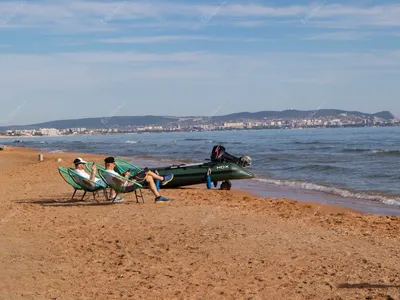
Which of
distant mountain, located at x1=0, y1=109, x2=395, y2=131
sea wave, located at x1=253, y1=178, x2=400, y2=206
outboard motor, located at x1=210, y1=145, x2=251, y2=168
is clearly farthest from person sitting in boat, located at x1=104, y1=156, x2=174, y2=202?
distant mountain, located at x1=0, y1=109, x2=395, y2=131

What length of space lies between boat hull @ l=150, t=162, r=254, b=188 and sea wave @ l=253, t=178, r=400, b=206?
9.10ft

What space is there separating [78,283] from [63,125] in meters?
199

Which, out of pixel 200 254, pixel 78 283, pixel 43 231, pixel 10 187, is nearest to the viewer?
pixel 78 283

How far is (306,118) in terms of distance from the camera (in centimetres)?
17288

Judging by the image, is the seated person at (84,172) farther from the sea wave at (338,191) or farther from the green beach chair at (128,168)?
the sea wave at (338,191)

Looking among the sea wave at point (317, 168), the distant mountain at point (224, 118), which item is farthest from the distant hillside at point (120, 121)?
the sea wave at point (317, 168)

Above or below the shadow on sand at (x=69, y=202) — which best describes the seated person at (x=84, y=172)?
above

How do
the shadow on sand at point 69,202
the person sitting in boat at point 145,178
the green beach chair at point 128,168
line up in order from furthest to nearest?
the green beach chair at point 128,168 → the shadow on sand at point 69,202 → the person sitting in boat at point 145,178

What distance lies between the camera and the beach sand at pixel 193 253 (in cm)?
535

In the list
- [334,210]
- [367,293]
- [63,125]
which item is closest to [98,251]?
[367,293]

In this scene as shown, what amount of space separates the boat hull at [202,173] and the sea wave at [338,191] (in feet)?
9.10

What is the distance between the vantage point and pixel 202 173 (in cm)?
1453

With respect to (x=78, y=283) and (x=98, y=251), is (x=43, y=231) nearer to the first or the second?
(x=98, y=251)

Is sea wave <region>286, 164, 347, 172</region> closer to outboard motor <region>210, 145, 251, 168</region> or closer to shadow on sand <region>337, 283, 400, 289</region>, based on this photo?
outboard motor <region>210, 145, 251, 168</region>
